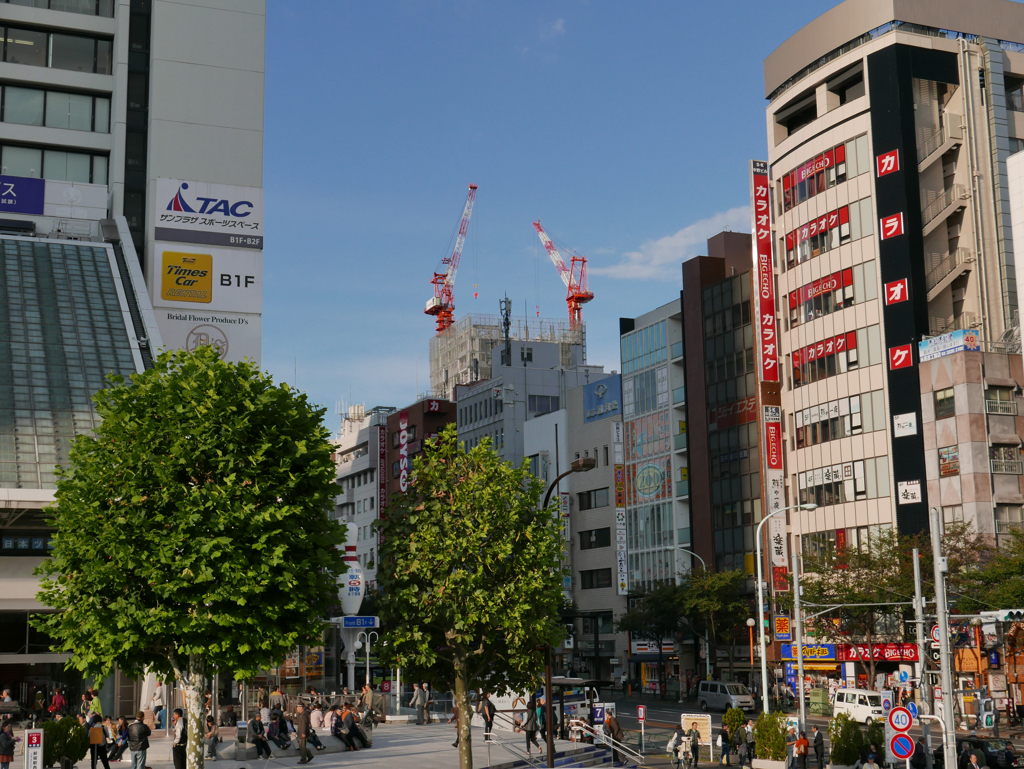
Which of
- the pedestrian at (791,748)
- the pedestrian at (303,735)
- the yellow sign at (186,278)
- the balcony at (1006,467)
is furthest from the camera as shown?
the yellow sign at (186,278)

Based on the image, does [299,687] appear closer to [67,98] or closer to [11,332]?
[11,332]

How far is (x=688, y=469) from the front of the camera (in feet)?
331

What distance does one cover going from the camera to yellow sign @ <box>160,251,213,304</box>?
78.5 metres

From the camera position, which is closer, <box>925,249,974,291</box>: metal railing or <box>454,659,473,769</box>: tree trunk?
<box>454,659,473,769</box>: tree trunk

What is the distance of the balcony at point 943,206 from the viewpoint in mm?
79125

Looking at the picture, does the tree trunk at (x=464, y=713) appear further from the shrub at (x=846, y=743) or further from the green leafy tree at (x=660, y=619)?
the green leafy tree at (x=660, y=619)

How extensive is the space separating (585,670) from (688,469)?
24243 mm

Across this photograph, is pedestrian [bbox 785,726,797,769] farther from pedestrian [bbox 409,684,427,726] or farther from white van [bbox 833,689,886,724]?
pedestrian [bbox 409,684,427,726]

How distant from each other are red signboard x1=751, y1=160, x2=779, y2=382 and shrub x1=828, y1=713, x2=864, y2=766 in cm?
→ 5207

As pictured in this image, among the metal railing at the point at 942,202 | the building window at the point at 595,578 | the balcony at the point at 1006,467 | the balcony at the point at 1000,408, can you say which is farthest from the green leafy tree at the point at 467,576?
the building window at the point at 595,578

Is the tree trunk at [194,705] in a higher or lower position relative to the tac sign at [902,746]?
higher

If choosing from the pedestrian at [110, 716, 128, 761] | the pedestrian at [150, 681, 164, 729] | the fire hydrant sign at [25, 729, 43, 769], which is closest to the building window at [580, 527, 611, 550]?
the pedestrian at [150, 681, 164, 729]

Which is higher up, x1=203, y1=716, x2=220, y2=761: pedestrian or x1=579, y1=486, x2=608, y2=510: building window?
x1=579, y1=486, x2=608, y2=510: building window

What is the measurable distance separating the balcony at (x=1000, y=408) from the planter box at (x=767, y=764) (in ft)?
129
